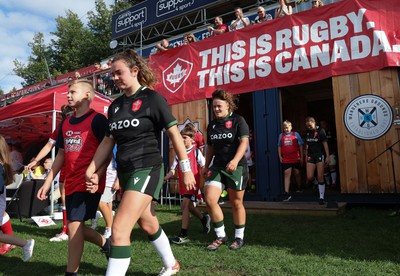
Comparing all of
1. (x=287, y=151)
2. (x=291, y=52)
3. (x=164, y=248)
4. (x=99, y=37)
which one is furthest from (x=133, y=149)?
(x=99, y=37)

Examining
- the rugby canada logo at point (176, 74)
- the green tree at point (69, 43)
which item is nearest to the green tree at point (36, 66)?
the green tree at point (69, 43)

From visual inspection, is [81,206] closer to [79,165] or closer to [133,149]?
[79,165]

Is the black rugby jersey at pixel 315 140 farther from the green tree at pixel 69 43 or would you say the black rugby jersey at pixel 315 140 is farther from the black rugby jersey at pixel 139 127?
the green tree at pixel 69 43

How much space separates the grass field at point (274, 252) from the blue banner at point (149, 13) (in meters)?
15.3

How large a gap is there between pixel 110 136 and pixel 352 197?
18.9ft

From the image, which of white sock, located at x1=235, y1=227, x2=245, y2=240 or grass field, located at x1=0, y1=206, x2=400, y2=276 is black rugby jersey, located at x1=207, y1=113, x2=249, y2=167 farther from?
grass field, located at x1=0, y1=206, x2=400, y2=276

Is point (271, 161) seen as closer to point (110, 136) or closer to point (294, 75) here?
point (294, 75)

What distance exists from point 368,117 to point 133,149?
18.9ft

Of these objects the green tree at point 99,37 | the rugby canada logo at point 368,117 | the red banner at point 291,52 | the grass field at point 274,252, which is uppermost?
the green tree at point 99,37

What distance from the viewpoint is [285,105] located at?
12.0 meters

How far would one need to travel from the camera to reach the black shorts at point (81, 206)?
292 cm

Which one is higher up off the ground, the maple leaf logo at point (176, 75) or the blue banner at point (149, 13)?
the blue banner at point (149, 13)

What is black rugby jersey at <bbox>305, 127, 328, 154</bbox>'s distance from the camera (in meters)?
7.40

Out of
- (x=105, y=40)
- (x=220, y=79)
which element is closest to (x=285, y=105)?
(x=220, y=79)
